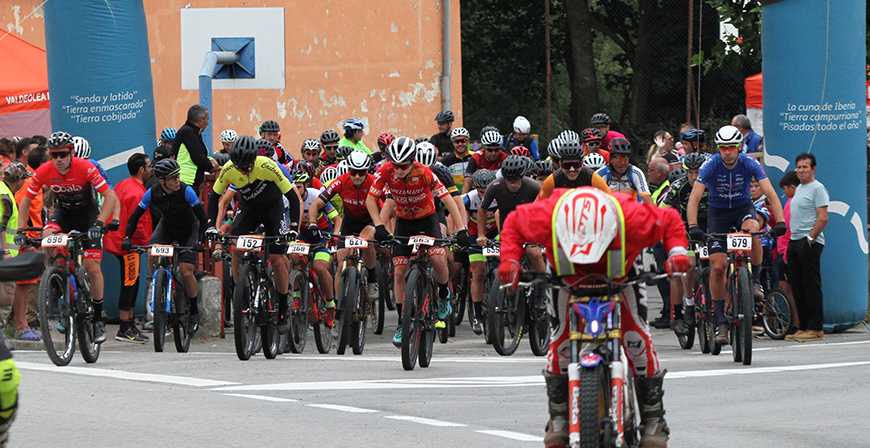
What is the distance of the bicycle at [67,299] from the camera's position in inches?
451

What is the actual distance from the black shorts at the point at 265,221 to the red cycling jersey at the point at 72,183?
1323 millimetres

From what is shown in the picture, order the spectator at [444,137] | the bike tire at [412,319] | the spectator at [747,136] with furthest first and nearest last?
the spectator at [444,137], the spectator at [747,136], the bike tire at [412,319]

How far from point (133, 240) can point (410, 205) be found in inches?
168

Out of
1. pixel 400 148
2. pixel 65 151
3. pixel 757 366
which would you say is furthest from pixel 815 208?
pixel 65 151

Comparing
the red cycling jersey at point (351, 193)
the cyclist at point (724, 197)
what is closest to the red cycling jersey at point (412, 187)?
the red cycling jersey at point (351, 193)

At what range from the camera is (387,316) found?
1858 cm

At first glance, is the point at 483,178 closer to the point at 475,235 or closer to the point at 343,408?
the point at 475,235

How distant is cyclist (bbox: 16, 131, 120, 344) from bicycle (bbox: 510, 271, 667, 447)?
274 inches

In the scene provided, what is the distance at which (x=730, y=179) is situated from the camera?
39.9 ft

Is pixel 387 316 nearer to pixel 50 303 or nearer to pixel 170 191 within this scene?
pixel 170 191

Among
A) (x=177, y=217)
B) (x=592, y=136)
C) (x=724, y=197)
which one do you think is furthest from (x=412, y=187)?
(x=592, y=136)

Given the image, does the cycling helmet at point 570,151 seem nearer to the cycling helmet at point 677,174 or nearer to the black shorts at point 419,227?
the black shorts at point 419,227

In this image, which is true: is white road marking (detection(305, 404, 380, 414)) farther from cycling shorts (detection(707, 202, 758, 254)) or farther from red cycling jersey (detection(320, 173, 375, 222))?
red cycling jersey (detection(320, 173, 375, 222))

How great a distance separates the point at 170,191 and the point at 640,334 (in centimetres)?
783
